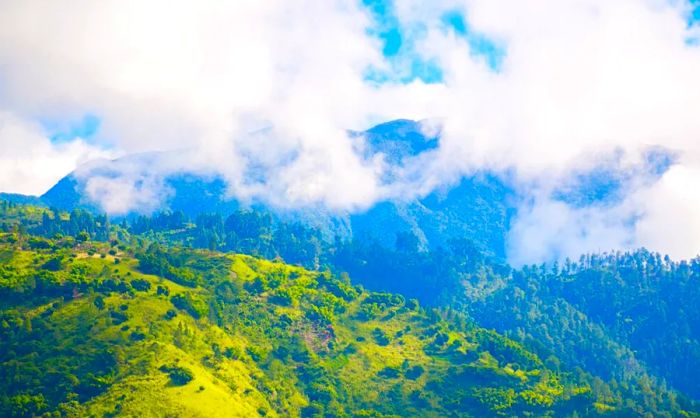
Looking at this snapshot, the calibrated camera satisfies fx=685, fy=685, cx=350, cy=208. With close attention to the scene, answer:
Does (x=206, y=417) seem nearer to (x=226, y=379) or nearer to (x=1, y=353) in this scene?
(x=226, y=379)

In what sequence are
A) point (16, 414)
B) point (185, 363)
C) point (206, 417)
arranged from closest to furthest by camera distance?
point (16, 414), point (206, 417), point (185, 363)

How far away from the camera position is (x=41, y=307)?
646ft

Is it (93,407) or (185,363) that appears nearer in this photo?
(93,407)

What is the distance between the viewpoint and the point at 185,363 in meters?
189

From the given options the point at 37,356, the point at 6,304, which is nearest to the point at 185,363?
the point at 37,356

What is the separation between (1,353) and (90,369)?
77.8 ft

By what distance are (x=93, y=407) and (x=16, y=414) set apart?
54.5ft

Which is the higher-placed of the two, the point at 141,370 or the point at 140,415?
the point at 141,370

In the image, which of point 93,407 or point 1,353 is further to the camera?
point 1,353

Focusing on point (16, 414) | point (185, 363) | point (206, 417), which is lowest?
point (16, 414)

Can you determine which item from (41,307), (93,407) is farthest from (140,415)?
(41,307)

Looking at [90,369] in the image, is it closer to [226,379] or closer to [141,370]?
[141,370]

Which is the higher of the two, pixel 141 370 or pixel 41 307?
pixel 41 307

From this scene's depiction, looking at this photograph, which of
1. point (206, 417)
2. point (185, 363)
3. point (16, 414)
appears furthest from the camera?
point (185, 363)
